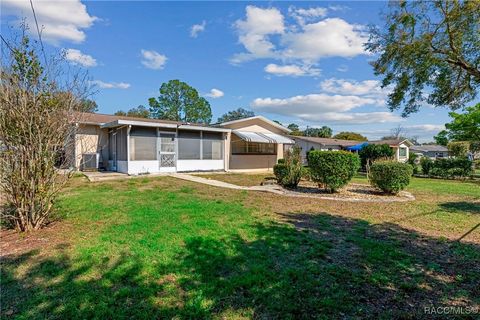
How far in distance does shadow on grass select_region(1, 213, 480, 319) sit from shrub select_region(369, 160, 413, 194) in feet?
19.3

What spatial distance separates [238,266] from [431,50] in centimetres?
915

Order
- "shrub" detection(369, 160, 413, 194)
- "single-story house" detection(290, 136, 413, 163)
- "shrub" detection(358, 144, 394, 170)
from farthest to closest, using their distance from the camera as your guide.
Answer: "single-story house" detection(290, 136, 413, 163) → "shrub" detection(358, 144, 394, 170) → "shrub" detection(369, 160, 413, 194)

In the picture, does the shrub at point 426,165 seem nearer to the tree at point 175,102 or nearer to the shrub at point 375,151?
the shrub at point 375,151

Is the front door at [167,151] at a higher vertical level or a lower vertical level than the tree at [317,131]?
lower

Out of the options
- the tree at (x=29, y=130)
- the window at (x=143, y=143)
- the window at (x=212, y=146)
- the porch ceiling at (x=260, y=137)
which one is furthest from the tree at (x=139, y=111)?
the tree at (x=29, y=130)

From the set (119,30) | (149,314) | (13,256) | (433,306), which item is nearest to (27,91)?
(13,256)

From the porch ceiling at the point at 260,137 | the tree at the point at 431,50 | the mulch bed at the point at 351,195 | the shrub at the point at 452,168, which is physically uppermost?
the tree at the point at 431,50

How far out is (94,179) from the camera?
13438mm

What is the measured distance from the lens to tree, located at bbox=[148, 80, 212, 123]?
54.1 meters

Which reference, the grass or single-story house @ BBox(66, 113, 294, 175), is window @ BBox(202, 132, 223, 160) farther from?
the grass

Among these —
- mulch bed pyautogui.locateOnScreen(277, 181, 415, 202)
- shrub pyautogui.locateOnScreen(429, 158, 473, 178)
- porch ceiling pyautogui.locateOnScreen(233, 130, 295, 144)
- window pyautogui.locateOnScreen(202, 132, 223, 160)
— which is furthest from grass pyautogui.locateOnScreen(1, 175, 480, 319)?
shrub pyautogui.locateOnScreen(429, 158, 473, 178)

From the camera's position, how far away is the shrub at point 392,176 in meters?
10.8

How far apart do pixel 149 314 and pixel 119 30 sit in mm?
13185

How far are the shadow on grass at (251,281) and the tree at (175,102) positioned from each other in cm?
5132
